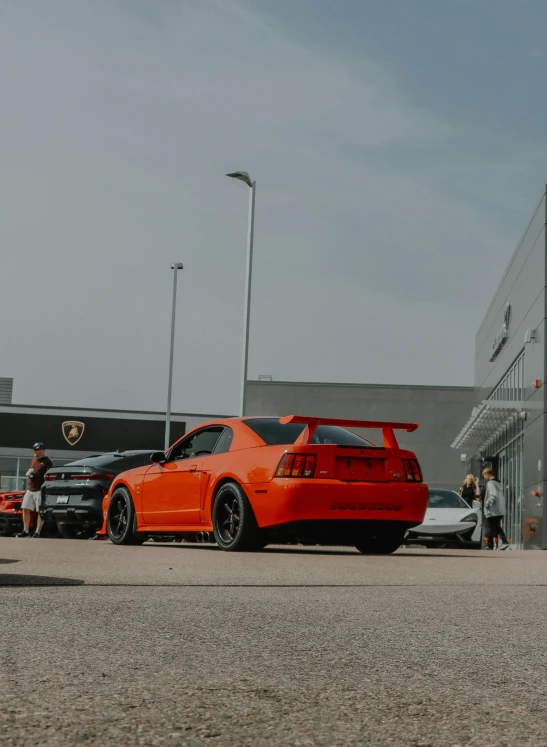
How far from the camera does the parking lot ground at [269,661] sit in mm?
2695

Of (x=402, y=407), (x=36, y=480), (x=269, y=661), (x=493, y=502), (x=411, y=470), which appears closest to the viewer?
(x=269, y=661)

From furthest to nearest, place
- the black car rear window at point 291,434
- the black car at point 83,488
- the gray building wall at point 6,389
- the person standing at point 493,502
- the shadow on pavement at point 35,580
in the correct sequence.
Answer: the gray building wall at point 6,389 → the person standing at point 493,502 → the black car at point 83,488 → the black car rear window at point 291,434 → the shadow on pavement at point 35,580

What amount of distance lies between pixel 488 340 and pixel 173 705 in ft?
115

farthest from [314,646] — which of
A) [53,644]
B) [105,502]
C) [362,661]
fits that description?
[105,502]

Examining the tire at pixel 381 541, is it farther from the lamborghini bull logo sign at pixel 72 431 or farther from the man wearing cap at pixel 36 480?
the lamborghini bull logo sign at pixel 72 431

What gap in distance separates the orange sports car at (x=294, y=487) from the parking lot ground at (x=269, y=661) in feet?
9.47

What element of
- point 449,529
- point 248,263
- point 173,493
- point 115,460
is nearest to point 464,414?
point 248,263

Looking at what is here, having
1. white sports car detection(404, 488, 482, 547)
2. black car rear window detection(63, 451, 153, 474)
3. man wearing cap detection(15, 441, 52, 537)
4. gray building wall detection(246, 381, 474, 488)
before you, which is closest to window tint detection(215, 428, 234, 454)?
black car rear window detection(63, 451, 153, 474)

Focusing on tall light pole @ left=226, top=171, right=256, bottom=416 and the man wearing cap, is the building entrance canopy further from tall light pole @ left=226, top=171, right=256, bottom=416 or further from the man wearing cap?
the man wearing cap

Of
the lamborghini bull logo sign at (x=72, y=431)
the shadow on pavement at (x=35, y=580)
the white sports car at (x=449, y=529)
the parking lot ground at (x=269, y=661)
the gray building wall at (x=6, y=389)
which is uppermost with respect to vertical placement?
the gray building wall at (x=6, y=389)

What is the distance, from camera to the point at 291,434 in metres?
11.2

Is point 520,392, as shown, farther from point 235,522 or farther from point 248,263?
point 235,522

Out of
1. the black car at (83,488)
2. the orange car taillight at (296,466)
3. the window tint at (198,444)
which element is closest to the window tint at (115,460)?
the black car at (83,488)

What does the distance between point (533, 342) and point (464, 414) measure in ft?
58.4
